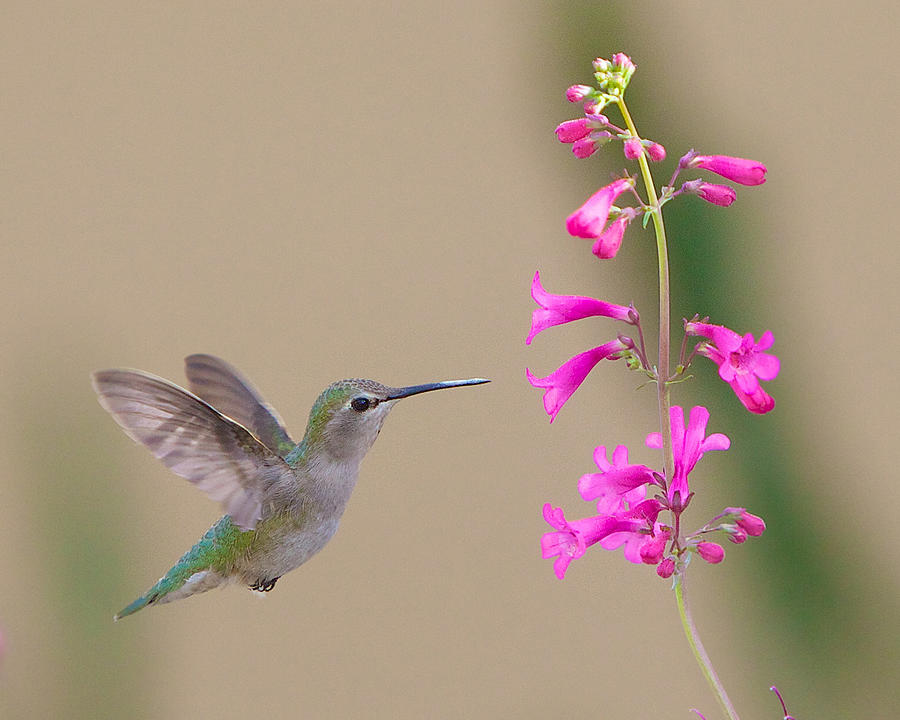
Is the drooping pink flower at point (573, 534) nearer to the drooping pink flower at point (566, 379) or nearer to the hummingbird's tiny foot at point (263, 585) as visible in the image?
the drooping pink flower at point (566, 379)

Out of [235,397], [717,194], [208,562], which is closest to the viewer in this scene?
[717,194]

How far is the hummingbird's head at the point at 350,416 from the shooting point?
5.76 ft

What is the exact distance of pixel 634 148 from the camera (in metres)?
1.04

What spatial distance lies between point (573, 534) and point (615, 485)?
8 cm

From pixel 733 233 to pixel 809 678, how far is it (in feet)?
4.47

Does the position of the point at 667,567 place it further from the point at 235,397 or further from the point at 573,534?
the point at 235,397

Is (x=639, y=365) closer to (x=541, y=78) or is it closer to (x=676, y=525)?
(x=676, y=525)

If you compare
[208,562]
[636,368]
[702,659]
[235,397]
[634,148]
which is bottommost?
[702,659]

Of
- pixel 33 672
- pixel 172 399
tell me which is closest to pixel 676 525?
pixel 172 399

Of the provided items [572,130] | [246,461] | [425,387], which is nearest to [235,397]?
[246,461]

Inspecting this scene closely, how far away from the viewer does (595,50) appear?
2840 millimetres

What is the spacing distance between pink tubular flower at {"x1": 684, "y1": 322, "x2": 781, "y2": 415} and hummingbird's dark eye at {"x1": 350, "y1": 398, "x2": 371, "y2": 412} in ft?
2.51

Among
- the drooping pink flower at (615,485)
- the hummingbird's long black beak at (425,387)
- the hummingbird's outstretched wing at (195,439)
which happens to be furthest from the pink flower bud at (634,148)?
the hummingbird's outstretched wing at (195,439)

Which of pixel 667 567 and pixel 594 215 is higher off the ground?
pixel 594 215
